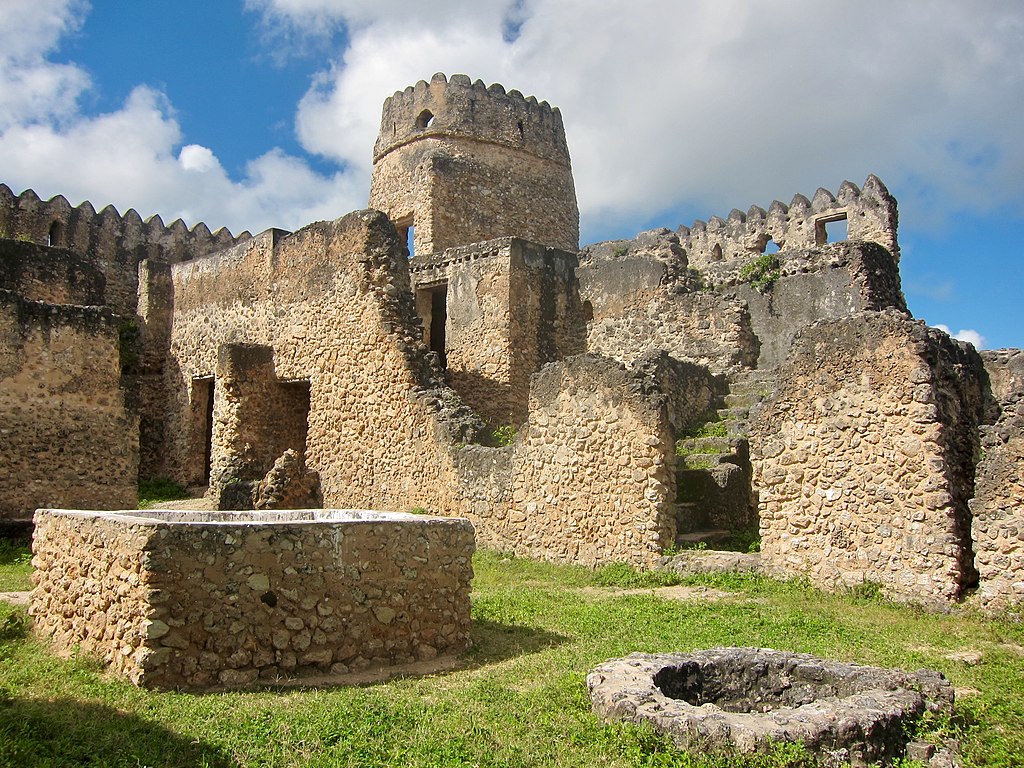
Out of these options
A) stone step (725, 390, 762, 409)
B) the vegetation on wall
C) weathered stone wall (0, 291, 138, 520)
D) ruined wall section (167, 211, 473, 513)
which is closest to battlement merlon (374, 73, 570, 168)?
ruined wall section (167, 211, 473, 513)

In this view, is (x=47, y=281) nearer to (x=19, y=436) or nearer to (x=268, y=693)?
(x=19, y=436)

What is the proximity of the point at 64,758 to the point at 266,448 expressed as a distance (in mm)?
11497

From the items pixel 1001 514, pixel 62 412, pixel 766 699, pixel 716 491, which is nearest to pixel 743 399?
pixel 716 491

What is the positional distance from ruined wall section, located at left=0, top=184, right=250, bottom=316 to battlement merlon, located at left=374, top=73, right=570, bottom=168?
6844mm

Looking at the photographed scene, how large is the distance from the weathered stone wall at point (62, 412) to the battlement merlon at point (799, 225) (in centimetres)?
1379

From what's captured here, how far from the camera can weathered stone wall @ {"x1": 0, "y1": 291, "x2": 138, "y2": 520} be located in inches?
497

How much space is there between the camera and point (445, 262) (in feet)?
55.0

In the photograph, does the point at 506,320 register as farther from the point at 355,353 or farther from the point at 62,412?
the point at 62,412

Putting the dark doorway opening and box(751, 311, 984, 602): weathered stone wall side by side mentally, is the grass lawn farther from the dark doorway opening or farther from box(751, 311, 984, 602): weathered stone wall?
the dark doorway opening

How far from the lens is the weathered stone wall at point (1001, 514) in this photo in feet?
23.1

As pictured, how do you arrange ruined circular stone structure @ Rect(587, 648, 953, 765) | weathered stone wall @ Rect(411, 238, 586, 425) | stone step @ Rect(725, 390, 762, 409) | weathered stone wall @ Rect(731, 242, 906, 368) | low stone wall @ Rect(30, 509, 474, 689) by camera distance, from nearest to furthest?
ruined circular stone structure @ Rect(587, 648, 953, 765) < low stone wall @ Rect(30, 509, 474, 689) < stone step @ Rect(725, 390, 762, 409) < weathered stone wall @ Rect(731, 242, 906, 368) < weathered stone wall @ Rect(411, 238, 586, 425)

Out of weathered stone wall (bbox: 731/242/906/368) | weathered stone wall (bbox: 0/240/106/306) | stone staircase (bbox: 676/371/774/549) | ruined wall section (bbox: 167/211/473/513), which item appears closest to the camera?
stone staircase (bbox: 676/371/774/549)

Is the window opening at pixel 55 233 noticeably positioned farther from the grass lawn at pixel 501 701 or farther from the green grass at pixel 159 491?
the grass lawn at pixel 501 701

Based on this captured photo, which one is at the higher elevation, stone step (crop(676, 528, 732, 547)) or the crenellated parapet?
the crenellated parapet
